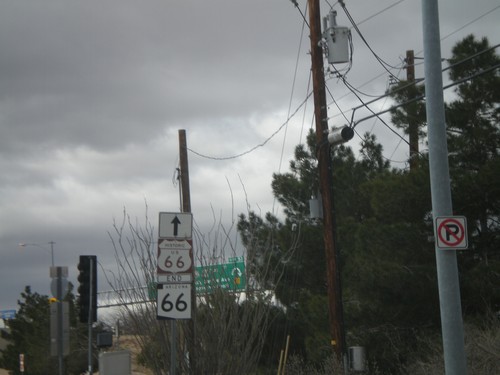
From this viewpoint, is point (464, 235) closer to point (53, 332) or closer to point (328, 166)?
point (328, 166)

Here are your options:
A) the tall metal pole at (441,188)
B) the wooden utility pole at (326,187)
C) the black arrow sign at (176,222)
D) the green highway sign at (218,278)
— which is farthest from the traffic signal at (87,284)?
the tall metal pole at (441,188)

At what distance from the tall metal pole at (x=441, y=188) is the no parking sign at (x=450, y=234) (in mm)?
102

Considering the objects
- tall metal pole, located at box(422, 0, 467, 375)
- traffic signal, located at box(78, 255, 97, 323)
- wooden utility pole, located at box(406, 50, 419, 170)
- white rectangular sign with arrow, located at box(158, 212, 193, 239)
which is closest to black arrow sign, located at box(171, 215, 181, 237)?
white rectangular sign with arrow, located at box(158, 212, 193, 239)

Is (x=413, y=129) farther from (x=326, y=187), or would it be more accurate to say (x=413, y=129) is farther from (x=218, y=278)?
(x=218, y=278)

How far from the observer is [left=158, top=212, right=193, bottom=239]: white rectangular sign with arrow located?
12.2 meters

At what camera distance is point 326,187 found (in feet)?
57.4

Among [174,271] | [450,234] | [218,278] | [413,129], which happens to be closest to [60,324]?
[218,278]

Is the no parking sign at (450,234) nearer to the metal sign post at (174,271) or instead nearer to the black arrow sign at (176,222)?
the metal sign post at (174,271)

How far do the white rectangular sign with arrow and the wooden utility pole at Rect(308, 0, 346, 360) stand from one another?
5.74 m

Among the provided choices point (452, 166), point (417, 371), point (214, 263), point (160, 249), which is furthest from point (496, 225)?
point (160, 249)

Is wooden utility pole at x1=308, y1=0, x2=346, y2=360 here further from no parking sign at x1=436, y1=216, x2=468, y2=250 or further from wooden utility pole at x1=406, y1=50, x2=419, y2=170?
no parking sign at x1=436, y1=216, x2=468, y2=250

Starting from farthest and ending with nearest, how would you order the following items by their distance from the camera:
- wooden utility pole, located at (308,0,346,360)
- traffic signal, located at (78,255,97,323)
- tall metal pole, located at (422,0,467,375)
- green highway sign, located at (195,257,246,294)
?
traffic signal, located at (78,255,97,323)
wooden utility pole, located at (308,0,346,360)
green highway sign, located at (195,257,246,294)
tall metal pole, located at (422,0,467,375)

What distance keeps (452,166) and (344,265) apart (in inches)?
214

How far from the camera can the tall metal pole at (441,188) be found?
1062cm
